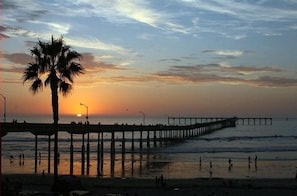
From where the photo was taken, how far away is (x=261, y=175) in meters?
42.1

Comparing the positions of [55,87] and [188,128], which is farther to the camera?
[188,128]

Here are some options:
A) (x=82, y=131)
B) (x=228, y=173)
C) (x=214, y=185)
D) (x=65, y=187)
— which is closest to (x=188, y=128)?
(x=82, y=131)

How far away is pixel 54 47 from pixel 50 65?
2.72ft

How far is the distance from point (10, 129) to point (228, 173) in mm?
21927

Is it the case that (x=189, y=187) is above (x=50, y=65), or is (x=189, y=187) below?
below

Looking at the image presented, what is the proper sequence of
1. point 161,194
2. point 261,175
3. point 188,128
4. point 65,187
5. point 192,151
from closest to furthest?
point 65,187 → point 161,194 → point 261,175 → point 192,151 → point 188,128

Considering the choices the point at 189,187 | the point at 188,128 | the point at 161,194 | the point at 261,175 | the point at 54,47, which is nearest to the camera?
the point at 54,47

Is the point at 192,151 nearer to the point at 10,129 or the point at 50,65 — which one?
the point at 10,129

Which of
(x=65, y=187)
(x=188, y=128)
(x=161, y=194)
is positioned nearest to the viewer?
(x=65, y=187)

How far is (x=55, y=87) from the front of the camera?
19109 millimetres

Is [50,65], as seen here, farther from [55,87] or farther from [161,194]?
[161,194]

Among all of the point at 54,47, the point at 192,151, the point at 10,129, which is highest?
the point at 54,47

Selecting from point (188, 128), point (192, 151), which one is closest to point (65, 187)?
point (192, 151)

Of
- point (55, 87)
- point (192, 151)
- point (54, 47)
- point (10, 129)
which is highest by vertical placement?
point (54, 47)
